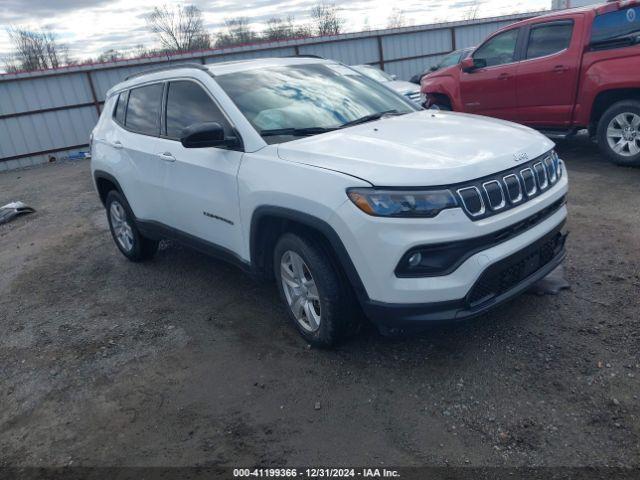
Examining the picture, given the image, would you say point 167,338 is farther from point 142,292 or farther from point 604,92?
point 604,92

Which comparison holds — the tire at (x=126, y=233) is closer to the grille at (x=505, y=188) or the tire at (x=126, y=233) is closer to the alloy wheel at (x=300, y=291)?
the alloy wheel at (x=300, y=291)

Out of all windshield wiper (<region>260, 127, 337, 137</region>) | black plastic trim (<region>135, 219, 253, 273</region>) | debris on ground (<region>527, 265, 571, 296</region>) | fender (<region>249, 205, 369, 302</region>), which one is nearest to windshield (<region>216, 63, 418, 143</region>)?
windshield wiper (<region>260, 127, 337, 137</region>)

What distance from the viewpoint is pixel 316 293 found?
3.45 meters

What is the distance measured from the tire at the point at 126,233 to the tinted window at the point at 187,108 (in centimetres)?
124

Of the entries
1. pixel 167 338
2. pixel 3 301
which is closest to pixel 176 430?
pixel 167 338

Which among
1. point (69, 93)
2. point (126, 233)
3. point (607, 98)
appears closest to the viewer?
point (126, 233)

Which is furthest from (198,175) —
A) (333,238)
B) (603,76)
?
(603,76)

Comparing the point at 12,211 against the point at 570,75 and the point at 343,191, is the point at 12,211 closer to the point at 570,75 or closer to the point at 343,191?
the point at 343,191

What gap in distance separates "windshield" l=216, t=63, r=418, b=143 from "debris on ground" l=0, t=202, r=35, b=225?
6187mm

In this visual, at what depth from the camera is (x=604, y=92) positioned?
6.86 m

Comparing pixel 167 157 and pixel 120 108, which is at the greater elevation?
pixel 120 108

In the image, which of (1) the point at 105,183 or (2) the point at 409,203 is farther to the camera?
(1) the point at 105,183

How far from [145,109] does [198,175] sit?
1318mm

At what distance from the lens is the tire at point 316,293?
3.26 m
